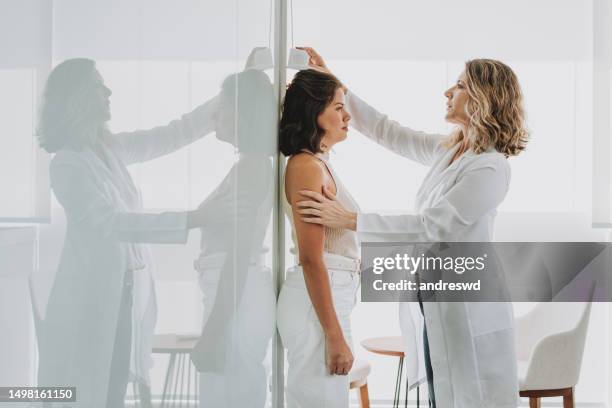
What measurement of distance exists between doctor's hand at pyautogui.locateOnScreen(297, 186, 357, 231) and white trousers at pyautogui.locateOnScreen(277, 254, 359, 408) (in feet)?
0.27

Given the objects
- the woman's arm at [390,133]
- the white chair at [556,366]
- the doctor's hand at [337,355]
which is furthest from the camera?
the white chair at [556,366]

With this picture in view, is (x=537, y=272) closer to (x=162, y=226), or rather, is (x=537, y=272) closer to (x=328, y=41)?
(x=328, y=41)

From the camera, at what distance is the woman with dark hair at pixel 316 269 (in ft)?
4.40

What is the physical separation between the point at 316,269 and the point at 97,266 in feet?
3.56

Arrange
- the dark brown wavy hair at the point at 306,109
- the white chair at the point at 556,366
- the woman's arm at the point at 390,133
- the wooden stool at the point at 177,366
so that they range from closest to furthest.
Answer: the wooden stool at the point at 177,366 → the dark brown wavy hair at the point at 306,109 → the woman's arm at the point at 390,133 → the white chair at the point at 556,366

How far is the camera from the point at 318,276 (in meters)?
1.33

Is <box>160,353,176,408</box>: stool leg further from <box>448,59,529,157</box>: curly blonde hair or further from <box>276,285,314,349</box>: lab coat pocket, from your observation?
<box>448,59,529,157</box>: curly blonde hair

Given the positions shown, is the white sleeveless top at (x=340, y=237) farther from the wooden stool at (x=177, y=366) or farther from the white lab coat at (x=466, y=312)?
the wooden stool at (x=177, y=366)

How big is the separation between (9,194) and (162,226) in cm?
19

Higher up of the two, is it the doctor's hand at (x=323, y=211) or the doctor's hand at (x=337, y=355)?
the doctor's hand at (x=323, y=211)

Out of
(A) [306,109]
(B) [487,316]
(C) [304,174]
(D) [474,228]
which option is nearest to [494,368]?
(B) [487,316]

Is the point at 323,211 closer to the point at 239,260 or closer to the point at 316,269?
the point at 316,269

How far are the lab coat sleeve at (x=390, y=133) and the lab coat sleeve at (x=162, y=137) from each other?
4.34ft

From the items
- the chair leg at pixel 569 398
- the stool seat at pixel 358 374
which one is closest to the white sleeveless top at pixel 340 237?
the stool seat at pixel 358 374
